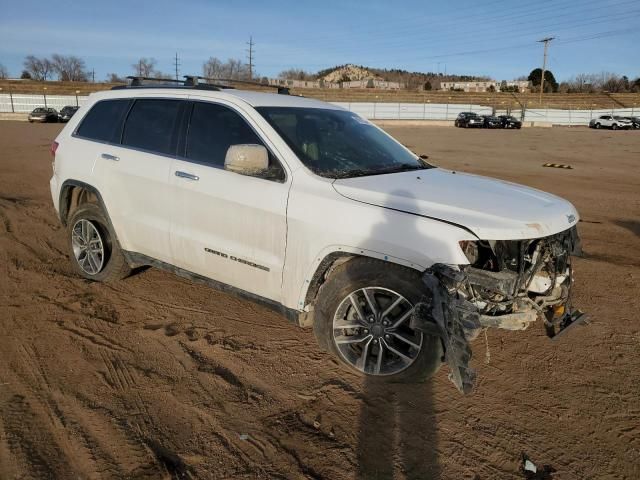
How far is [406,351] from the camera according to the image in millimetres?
3393

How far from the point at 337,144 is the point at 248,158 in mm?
900

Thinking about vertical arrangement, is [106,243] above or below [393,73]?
below

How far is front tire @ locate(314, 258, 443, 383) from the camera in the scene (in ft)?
10.6

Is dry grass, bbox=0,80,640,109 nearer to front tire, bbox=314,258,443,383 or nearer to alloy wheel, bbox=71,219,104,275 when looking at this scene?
alloy wheel, bbox=71,219,104,275

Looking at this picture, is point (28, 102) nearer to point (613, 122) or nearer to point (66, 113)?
point (66, 113)

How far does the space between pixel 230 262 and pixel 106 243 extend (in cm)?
180

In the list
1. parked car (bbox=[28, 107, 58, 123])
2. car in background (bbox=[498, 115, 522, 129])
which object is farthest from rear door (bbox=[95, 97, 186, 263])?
car in background (bbox=[498, 115, 522, 129])

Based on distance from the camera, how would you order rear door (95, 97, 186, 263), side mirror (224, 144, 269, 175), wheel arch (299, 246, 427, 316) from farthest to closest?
rear door (95, 97, 186, 263)
side mirror (224, 144, 269, 175)
wheel arch (299, 246, 427, 316)

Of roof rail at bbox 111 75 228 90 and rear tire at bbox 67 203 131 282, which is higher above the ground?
roof rail at bbox 111 75 228 90

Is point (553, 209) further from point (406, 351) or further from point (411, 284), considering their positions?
point (406, 351)

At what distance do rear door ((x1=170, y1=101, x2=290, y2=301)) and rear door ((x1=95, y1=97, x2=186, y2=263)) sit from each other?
0.16 meters

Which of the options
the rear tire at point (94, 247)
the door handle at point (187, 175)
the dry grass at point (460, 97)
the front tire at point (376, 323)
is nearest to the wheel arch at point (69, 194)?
the rear tire at point (94, 247)

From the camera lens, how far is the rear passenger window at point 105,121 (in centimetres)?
494

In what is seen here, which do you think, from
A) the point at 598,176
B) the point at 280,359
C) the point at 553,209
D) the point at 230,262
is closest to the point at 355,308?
the point at 280,359
